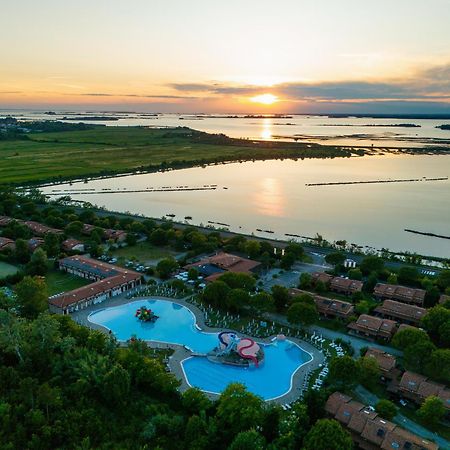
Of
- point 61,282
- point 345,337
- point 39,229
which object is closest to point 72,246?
point 39,229

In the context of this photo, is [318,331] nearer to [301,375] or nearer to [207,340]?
[301,375]

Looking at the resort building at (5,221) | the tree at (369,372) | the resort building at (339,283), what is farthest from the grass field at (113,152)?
the tree at (369,372)

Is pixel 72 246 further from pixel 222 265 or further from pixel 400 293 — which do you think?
pixel 400 293

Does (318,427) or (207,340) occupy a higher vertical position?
(318,427)

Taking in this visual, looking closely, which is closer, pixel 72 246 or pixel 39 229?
pixel 72 246

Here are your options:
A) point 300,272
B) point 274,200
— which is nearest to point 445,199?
point 274,200

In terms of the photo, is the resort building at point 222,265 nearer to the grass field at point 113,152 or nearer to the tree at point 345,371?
the tree at point 345,371
